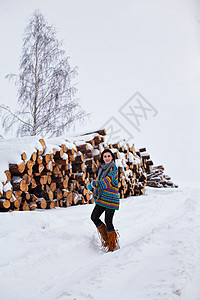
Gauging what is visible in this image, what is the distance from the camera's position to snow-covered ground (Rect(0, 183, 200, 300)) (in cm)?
168

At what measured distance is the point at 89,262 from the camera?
251 cm

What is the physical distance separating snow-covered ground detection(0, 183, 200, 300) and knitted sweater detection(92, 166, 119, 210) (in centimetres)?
58

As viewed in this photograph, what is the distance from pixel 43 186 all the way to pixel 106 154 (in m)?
2.80

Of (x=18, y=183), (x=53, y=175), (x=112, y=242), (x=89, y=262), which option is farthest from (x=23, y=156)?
(x=89, y=262)

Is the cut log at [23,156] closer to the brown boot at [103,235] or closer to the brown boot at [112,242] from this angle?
the brown boot at [103,235]

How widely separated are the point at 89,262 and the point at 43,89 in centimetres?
883

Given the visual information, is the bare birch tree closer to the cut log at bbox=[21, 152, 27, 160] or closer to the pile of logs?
the pile of logs

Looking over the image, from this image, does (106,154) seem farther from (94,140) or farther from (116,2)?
(116,2)

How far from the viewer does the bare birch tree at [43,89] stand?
9820 millimetres

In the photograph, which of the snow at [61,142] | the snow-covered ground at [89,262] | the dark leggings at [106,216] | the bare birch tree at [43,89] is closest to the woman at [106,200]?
the dark leggings at [106,216]

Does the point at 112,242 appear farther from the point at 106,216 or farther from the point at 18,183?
the point at 18,183

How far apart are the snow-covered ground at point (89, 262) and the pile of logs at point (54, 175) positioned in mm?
1032

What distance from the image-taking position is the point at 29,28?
34.6 feet

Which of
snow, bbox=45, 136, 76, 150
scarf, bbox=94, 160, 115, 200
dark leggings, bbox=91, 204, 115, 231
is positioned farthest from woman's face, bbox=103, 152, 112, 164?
snow, bbox=45, 136, 76, 150
